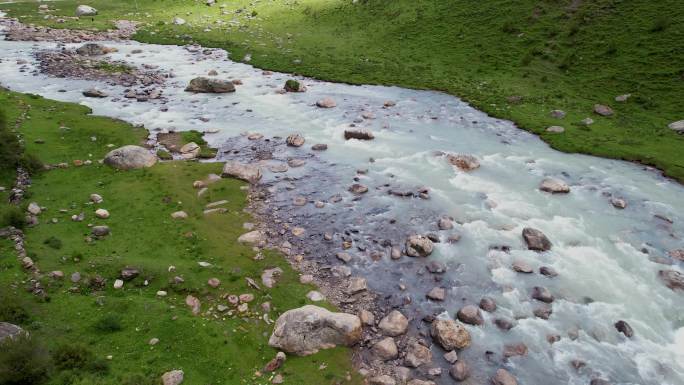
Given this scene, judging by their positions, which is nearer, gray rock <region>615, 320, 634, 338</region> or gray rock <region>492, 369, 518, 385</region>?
gray rock <region>492, 369, 518, 385</region>

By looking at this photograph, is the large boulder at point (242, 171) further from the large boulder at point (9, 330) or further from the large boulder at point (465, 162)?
the large boulder at point (9, 330)

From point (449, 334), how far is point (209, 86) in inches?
1636

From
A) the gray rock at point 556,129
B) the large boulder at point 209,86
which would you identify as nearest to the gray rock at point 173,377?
the gray rock at point 556,129

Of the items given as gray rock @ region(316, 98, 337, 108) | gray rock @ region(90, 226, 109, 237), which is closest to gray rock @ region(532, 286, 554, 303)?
gray rock @ region(90, 226, 109, 237)

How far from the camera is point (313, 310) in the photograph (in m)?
18.7

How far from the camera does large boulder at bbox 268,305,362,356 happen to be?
17.9 m

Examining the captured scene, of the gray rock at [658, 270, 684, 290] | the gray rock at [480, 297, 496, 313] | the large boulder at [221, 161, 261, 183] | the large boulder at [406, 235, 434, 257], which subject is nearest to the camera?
the gray rock at [480, 297, 496, 313]

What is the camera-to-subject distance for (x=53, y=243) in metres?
22.3

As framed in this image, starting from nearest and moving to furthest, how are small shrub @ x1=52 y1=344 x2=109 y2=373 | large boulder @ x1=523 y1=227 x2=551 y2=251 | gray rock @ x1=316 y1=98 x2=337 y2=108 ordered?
small shrub @ x1=52 y1=344 x2=109 y2=373, large boulder @ x1=523 y1=227 x2=551 y2=251, gray rock @ x1=316 y1=98 x2=337 y2=108

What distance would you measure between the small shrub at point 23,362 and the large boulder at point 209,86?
39.2 metres

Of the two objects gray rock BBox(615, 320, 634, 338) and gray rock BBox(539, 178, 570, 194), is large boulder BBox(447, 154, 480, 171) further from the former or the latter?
gray rock BBox(615, 320, 634, 338)

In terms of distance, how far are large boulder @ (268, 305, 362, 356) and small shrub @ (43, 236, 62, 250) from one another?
13.3 m

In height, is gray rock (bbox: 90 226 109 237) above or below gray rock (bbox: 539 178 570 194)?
below

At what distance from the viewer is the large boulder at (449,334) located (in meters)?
18.4
